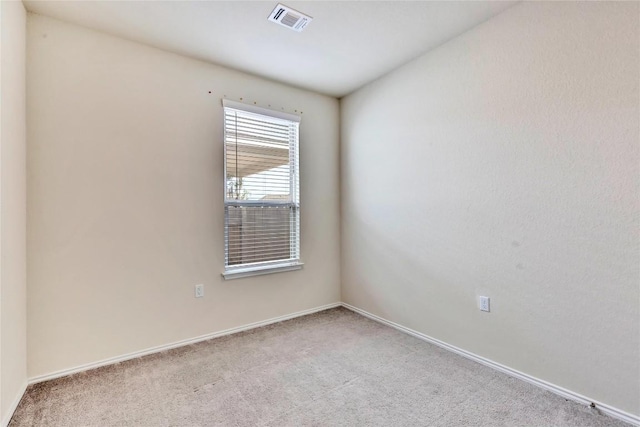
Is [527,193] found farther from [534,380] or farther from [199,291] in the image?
[199,291]

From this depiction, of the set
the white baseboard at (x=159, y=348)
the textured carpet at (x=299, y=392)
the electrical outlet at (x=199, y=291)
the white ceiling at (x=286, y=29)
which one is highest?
the white ceiling at (x=286, y=29)

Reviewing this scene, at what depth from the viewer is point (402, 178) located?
2918 mm

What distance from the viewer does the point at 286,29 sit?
90.8 inches

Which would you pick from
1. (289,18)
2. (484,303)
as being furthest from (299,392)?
(289,18)

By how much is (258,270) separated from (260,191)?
0.80 metres

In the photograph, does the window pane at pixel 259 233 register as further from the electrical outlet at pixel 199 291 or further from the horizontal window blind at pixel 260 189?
the electrical outlet at pixel 199 291

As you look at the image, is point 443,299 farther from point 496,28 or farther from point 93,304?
point 93,304

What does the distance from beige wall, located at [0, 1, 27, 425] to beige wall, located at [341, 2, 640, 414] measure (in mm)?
2823

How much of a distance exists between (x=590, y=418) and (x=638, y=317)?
2.02ft

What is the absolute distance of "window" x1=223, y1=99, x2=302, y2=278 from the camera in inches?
115

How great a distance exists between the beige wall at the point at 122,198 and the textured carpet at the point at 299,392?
323 millimetres

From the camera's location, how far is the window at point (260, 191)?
2930mm

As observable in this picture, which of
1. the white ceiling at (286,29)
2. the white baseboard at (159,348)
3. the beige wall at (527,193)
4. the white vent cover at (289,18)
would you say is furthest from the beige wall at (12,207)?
the beige wall at (527,193)

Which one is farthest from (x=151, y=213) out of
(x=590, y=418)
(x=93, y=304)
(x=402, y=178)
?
(x=590, y=418)
